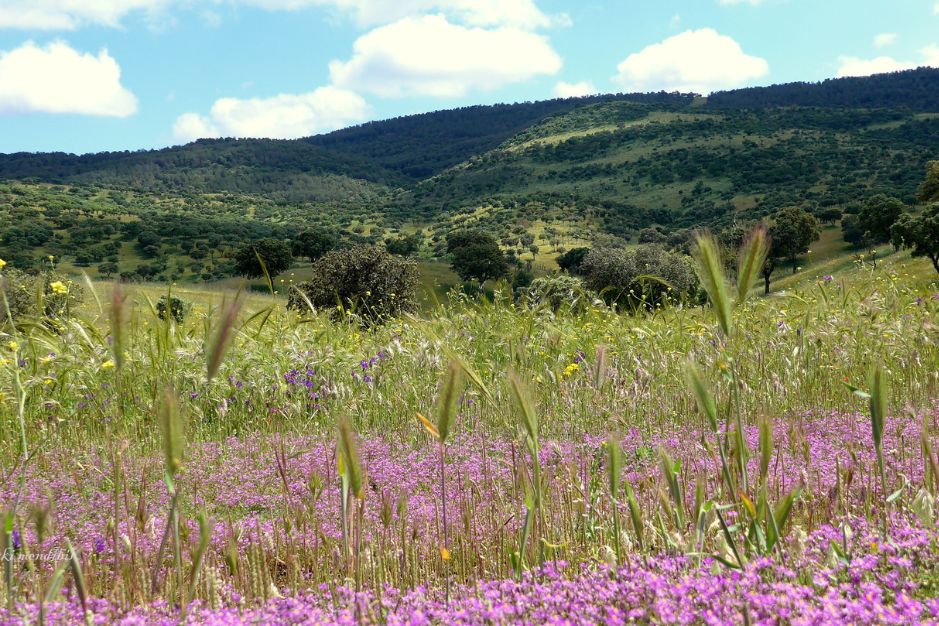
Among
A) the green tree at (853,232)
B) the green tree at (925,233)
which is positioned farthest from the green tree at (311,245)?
the green tree at (925,233)

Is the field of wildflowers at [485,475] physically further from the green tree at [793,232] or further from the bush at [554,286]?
the green tree at [793,232]

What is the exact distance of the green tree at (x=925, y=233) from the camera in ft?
144

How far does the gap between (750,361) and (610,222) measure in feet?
463

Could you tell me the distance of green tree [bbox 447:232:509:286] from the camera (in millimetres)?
85250

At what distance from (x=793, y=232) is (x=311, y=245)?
64.3 meters

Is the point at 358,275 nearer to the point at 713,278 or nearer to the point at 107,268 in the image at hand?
the point at 713,278

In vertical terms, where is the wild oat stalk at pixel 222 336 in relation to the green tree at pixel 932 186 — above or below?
below

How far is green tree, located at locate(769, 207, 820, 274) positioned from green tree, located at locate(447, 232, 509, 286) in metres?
32.0

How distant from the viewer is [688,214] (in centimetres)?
14488

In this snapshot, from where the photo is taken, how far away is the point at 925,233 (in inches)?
1748

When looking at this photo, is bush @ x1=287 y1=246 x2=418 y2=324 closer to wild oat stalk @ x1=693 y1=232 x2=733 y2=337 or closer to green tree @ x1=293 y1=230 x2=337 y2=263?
wild oat stalk @ x1=693 y1=232 x2=733 y2=337

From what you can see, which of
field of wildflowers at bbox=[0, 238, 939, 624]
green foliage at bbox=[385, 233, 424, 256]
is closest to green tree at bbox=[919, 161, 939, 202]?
field of wildflowers at bbox=[0, 238, 939, 624]

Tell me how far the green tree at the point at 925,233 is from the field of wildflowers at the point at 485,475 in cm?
4375

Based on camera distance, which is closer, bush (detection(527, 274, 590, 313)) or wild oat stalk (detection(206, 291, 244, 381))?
wild oat stalk (detection(206, 291, 244, 381))
